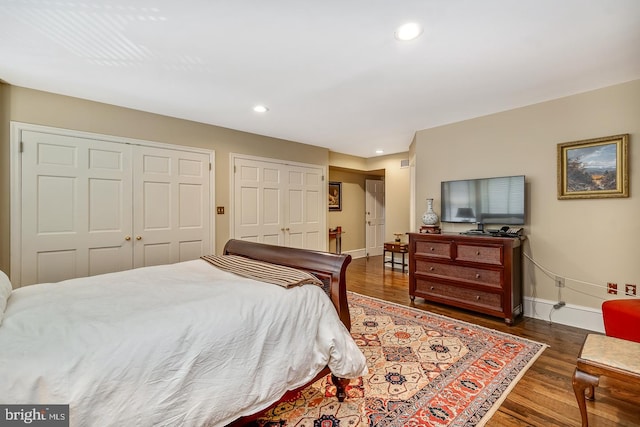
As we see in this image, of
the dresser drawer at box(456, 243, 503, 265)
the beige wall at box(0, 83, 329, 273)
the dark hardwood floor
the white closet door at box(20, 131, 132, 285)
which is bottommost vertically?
the dark hardwood floor

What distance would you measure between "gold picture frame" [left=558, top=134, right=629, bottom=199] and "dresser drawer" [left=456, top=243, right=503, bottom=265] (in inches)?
36.0

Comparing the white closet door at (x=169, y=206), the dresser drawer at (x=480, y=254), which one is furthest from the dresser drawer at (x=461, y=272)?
the white closet door at (x=169, y=206)

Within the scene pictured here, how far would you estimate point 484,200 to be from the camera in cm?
346

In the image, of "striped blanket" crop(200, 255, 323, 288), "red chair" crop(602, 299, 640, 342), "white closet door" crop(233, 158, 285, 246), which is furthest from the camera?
"white closet door" crop(233, 158, 285, 246)

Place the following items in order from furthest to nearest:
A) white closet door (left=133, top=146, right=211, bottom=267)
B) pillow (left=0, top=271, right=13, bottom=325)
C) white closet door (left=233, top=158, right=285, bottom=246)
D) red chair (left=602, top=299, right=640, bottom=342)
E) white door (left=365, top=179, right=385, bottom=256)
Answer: white door (left=365, top=179, right=385, bottom=256) → white closet door (left=233, top=158, right=285, bottom=246) → white closet door (left=133, top=146, right=211, bottom=267) → red chair (left=602, top=299, right=640, bottom=342) → pillow (left=0, top=271, right=13, bottom=325)

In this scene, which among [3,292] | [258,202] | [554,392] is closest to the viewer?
[3,292]

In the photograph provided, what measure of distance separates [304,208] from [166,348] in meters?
3.99

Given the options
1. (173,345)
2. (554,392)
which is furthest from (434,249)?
(173,345)

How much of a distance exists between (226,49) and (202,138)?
2.01 metres

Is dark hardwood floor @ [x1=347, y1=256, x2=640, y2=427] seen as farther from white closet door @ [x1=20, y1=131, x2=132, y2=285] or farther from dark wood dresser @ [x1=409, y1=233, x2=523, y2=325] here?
white closet door @ [x1=20, y1=131, x2=132, y2=285]

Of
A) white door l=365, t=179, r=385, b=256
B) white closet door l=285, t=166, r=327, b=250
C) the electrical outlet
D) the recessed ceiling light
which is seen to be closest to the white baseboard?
the electrical outlet

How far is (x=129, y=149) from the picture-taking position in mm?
3273

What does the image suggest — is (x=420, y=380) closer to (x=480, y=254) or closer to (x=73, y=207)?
(x=480, y=254)

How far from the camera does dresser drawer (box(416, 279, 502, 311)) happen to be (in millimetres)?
3029
